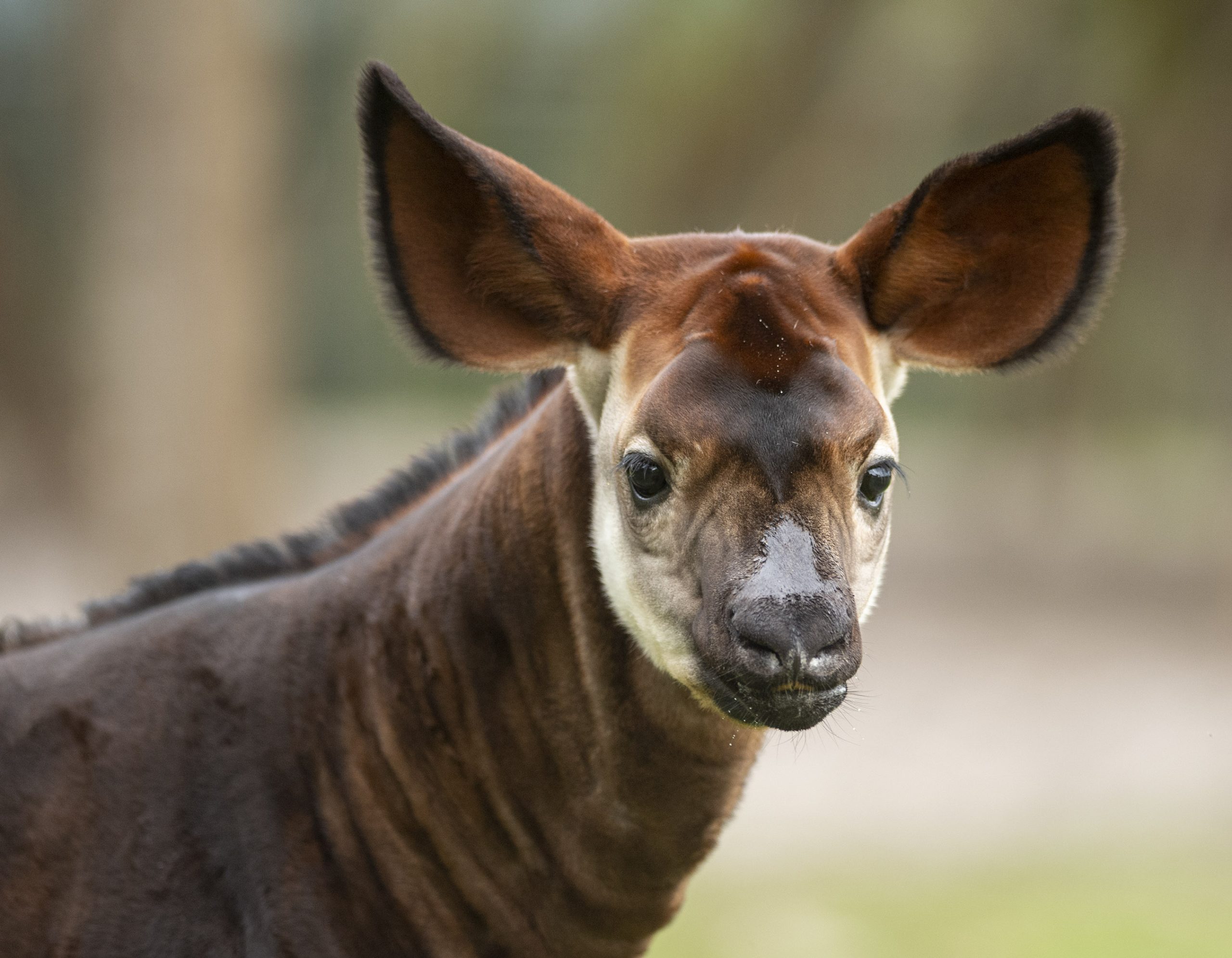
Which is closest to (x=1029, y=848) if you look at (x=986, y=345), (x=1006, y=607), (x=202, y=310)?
(x=1006, y=607)

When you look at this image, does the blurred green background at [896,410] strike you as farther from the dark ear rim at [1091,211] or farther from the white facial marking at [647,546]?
the dark ear rim at [1091,211]

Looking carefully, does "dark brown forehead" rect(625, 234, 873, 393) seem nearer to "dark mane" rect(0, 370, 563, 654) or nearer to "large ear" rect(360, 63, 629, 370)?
"large ear" rect(360, 63, 629, 370)

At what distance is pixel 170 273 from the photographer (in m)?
10.2

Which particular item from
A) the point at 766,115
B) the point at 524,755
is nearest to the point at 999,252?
the point at 524,755

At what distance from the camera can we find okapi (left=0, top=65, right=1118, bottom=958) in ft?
10.8

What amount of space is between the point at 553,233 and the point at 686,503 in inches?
26.8

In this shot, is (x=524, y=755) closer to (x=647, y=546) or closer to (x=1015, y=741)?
(x=647, y=546)

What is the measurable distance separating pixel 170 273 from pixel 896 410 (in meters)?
11.9

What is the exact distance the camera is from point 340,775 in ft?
11.4

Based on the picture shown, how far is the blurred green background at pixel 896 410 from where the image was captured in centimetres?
1000

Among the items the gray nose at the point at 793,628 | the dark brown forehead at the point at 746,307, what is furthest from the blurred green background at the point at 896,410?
the dark brown forehead at the point at 746,307

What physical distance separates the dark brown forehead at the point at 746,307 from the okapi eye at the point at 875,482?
0.74ft

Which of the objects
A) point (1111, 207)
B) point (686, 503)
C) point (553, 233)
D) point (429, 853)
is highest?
point (1111, 207)

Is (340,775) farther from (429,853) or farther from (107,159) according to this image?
(107,159)
